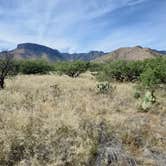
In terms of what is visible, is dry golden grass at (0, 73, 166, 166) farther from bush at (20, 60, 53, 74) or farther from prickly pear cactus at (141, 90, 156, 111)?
bush at (20, 60, 53, 74)

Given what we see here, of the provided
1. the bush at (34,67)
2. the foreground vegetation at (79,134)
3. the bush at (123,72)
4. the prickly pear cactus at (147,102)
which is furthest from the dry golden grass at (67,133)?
the bush at (34,67)

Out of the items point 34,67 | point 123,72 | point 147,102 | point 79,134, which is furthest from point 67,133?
point 34,67

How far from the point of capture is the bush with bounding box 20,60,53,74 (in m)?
38.6

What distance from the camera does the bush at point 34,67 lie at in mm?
38647

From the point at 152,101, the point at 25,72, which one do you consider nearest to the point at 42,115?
the point at 152,101

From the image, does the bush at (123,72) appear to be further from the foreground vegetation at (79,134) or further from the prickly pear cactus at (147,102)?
the foreground vegetation at (79,134)

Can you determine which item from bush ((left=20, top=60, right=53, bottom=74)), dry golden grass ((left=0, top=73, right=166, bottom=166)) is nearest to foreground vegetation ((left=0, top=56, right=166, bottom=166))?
dry golden grass ((left=0, top=73, right=166, bottom=166))

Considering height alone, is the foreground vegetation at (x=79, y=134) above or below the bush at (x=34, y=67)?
below

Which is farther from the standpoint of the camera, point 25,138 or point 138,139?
point 138,139

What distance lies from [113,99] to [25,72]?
27.1 m

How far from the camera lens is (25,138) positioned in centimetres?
684

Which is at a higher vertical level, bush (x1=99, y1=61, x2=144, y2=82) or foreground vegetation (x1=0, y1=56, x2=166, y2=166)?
bush (x1=99, y1=61, x2=144, y2=82)

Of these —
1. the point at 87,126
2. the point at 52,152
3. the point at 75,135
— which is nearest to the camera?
the point at 52,152

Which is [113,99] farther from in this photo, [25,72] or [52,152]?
[25,72]
